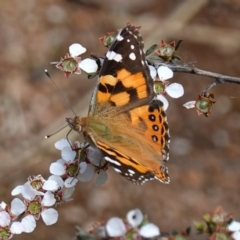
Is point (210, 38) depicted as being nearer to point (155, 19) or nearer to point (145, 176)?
point (155, 19)

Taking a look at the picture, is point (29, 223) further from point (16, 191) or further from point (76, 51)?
point (76, 51)

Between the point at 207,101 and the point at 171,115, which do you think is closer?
the point at 207,101

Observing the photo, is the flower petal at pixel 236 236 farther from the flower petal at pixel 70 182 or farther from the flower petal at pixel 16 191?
the flower petal at pixel 16 191

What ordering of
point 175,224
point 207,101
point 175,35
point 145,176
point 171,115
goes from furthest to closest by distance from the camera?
1. point 175,35
2. point 171,115
3. point 175,224
4. point 207,101
5. point 145,176

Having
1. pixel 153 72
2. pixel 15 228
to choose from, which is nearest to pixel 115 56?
pixel 153 72

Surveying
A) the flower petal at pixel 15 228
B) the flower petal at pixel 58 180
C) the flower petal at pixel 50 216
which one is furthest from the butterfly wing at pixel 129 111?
the flower petal at pixel 15 228

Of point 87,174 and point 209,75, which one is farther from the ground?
point 209,75

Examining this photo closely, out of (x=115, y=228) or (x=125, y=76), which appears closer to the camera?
(x=115, y=228)

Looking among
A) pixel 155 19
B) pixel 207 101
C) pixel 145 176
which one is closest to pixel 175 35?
pixel 155 19
